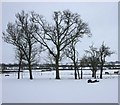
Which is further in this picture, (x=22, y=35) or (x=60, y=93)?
(x=22, y=35)

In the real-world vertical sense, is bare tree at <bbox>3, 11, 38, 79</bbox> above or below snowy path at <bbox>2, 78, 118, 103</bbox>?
above

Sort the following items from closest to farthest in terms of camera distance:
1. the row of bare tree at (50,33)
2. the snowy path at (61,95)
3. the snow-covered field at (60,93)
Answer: the snowy path at (61,95) → the snow-covered field at (60,93) → the row of bare tree at (50,33)

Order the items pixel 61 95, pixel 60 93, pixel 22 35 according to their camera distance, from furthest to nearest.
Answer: pixel 22 35, pixel 60 93, pixel 61 95

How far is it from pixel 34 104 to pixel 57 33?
103 feet

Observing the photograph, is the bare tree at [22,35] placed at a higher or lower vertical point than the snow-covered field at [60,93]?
higher

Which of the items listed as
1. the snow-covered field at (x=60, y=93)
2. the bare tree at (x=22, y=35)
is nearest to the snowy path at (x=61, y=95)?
the snow-covered field at (x=60, y=93)

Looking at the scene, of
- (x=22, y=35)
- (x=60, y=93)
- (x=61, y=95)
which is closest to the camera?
(x=61, y=95)

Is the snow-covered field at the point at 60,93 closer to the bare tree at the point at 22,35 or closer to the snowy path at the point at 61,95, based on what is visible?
the snowy path at the point at 61,95

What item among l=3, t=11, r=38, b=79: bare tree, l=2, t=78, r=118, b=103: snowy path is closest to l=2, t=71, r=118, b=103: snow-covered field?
l=2, t=78, r=118, b=103: snowy path

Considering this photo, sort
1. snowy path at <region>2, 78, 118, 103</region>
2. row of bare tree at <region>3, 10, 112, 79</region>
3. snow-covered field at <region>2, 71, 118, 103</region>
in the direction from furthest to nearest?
1. row of bare tree at <region>3, 10, 112, 79</region>
2. snow-covered field at <region>2, 71, 118, 103</region>
3. snowy path at <region>2, 78, 118, 103</region>

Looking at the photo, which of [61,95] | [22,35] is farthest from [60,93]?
[22,35]

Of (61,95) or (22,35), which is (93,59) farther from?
(61,95)

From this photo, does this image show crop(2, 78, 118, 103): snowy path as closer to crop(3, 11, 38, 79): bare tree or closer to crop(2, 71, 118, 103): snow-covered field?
crop(2, 71, 118, 103): snow-covered field

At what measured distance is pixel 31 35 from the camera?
46750 mm
